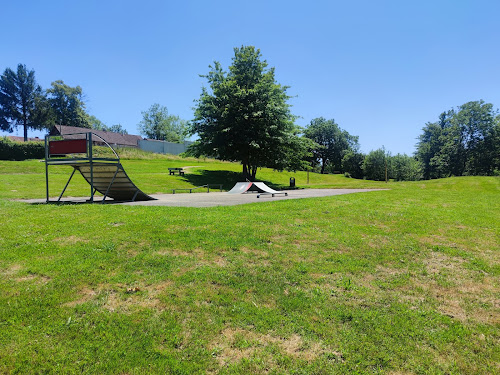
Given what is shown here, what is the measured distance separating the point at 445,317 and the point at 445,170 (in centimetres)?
7943

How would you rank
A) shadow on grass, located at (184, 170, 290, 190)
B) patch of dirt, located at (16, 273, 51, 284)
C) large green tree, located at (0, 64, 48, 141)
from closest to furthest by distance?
patch of dirt, located at (16, 273, 51, 284) < shadow on grass, located at (184, 170, 290, 190) < large green tree, located at (0, 64, 48, 141)

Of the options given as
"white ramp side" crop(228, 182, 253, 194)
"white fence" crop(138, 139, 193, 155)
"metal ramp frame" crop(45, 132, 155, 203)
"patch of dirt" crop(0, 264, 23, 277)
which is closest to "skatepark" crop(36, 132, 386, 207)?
"metal ramp frame" crop(45, 132, 155, 203)

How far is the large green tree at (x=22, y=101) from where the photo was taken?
71.7 metres

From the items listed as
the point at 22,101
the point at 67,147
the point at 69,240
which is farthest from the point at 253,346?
the point at 22,101

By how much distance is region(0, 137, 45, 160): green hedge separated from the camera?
3666 centimetres

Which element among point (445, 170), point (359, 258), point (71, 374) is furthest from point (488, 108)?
point (71, 374)

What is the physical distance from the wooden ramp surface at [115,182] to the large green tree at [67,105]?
256 feet

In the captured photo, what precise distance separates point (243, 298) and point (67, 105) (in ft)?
307

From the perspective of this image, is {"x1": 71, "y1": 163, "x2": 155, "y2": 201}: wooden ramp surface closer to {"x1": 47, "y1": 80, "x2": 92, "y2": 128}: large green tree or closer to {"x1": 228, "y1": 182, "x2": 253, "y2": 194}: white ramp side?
{"x1": 228, "y1": 182, "x2": 253, "y2": 194}: white ramp side

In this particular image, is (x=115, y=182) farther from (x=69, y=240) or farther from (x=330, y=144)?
(x=330, y=144)

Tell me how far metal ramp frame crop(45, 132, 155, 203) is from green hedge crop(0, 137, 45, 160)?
3282 centimetres

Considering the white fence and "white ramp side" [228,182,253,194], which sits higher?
the white fence

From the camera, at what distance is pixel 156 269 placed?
170 inches

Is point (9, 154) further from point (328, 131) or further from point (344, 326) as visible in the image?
point (328, 131)
